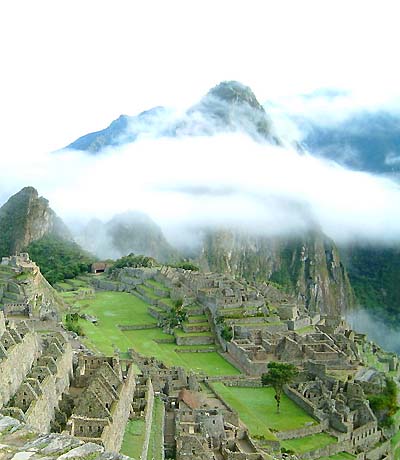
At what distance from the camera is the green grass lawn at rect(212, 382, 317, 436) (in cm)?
3005

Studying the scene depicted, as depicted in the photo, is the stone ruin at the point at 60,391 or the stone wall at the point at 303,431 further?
the stone wall at the point at 303,431

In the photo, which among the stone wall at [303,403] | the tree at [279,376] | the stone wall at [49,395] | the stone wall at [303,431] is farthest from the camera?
the tree at [279,376]

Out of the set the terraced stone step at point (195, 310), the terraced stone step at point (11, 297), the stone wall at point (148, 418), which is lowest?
the terraced stone step at point (195, 310)

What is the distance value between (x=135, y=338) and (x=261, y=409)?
15.0 m

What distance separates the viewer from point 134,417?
21328 millimetres

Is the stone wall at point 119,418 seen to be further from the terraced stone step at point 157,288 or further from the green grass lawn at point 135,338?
the terraced stone step at point 157,288

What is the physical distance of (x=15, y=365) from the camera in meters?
19.1

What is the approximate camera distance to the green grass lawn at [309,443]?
28.6m

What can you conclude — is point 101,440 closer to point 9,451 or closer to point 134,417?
point 134,417

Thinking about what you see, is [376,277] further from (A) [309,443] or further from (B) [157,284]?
(A) [309,443]

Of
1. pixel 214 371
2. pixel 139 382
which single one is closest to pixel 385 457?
pixel 214 371

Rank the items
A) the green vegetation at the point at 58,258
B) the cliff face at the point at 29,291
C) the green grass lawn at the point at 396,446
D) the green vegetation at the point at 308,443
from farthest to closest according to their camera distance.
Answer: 1. the green vegetation at the point at 58,258
2. the cliff face at the point at 29,291
3. the green grass lawn at the point at 396,446
4. the green vegetation at the point at 308,443

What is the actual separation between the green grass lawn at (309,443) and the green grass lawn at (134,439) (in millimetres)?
10430

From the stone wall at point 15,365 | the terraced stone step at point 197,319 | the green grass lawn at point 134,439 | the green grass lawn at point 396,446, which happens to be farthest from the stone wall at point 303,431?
the terraced stone step at point 197,319
